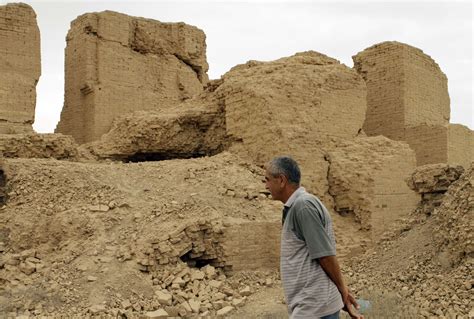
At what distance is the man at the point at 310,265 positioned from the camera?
10.4 ft

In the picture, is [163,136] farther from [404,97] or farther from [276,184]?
[276,184]

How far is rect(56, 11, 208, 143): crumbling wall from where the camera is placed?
43.0 ft

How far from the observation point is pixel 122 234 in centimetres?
809

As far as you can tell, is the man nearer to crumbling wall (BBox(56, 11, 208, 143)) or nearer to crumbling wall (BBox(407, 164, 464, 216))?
crumbling wall (BBox(407, 164, 464, 216))

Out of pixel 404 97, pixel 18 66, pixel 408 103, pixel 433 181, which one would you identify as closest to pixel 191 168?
pixel 433 181

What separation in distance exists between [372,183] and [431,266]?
2330mm

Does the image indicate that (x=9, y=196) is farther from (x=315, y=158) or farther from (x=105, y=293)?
(x=315, y=158)

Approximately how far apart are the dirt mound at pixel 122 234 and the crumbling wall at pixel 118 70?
3802 mm

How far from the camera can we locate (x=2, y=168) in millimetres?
9023

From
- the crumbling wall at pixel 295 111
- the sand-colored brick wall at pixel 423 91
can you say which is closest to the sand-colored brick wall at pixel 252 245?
the crumbling wall at pixel 295 111

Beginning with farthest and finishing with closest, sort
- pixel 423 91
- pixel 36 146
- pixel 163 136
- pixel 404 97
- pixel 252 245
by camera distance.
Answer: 1. pixel 423 91
2. pixel 404 97
3. pixel 163 136
4. pixel 36 146
5. pixel 252 245

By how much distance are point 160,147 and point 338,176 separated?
150 inches

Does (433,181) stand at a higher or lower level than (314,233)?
higher

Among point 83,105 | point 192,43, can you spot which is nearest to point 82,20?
point 83,105
